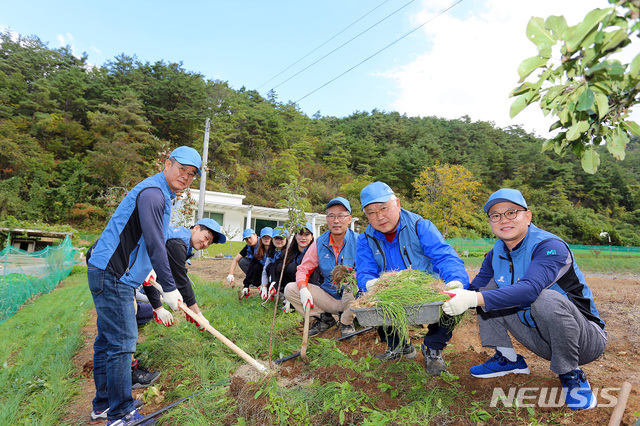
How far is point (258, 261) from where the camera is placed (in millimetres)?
6641

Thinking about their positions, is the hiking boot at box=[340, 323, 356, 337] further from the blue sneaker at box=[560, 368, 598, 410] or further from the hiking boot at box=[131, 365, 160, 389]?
the blue sneaker at box=[560, 368, 598, 410]

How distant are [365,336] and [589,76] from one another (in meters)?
3.35

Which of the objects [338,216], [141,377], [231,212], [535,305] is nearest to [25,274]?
[141,377]

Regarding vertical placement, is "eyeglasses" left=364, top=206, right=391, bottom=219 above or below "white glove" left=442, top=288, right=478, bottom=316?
above

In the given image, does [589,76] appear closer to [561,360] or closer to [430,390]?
[561,360]

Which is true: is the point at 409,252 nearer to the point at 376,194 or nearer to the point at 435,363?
the point at 376,194

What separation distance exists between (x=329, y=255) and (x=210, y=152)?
1372 inches

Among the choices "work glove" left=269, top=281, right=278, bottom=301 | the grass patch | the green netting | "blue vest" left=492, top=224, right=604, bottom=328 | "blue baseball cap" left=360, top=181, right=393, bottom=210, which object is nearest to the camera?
"blue vest" left=492, top=224, right=604, bottom=328

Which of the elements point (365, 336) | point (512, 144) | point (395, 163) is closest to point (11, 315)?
point (365, 336)

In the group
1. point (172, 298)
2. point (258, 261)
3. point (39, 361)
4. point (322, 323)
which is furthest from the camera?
point (258, 261)

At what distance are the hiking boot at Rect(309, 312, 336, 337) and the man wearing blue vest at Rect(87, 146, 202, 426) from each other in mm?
2040

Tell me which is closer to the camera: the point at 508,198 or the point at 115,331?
the point at 508,198

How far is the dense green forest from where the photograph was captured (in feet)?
91.1

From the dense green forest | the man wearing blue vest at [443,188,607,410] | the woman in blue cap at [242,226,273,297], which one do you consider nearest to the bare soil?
the man wearing blue vest at [443,188,607,410]
